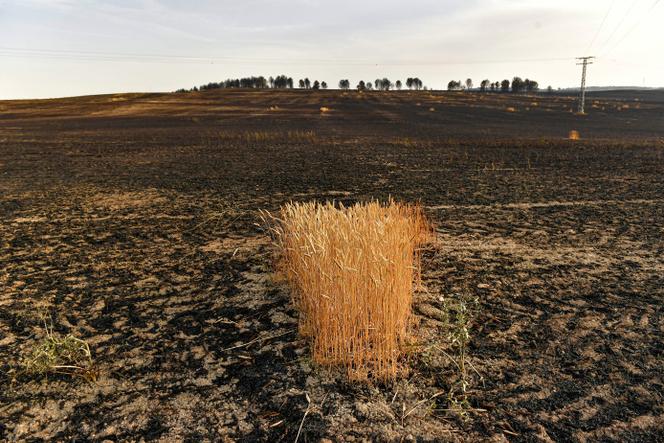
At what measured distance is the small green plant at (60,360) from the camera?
2.98 m

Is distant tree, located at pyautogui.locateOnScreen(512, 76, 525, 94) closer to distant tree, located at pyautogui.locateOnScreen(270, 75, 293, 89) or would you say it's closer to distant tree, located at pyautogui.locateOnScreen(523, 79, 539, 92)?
distant tree, located at pyautogui.locateOnScreen(523, 79, 539, 92)

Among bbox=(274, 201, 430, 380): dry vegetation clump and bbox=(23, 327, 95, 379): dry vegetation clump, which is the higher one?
bbox=(274, 201, 430, 380): dry vegetation clump

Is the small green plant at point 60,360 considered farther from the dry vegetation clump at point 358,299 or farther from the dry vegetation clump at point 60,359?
the dry vegetation clump at point 358,299

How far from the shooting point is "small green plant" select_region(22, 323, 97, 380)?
9.77 feet

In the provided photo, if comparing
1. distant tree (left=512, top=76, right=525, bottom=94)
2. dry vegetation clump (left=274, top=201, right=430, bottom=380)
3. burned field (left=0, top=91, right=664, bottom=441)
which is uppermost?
distant tree (left=512, top=76, right=525, bottom=94)

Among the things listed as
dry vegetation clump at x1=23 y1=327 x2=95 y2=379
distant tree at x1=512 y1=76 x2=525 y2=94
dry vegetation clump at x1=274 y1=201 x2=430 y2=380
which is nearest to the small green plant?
dry vegetation clump at x1=23 y1=327 x2=95 y2=379

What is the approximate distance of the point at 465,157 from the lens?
15156 millimetres

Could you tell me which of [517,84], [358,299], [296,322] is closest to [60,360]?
[296,322]

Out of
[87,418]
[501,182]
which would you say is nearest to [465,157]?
[501,182]

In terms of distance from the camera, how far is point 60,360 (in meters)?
3.12

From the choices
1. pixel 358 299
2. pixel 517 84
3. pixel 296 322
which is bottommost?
pixel 296 322

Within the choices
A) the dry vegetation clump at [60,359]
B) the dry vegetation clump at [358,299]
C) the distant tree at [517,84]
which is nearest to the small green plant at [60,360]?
the dry vegetation clump at [60,359]

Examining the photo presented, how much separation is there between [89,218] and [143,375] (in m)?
5.33

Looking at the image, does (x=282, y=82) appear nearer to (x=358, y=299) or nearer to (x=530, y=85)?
(x=530, y=85)
